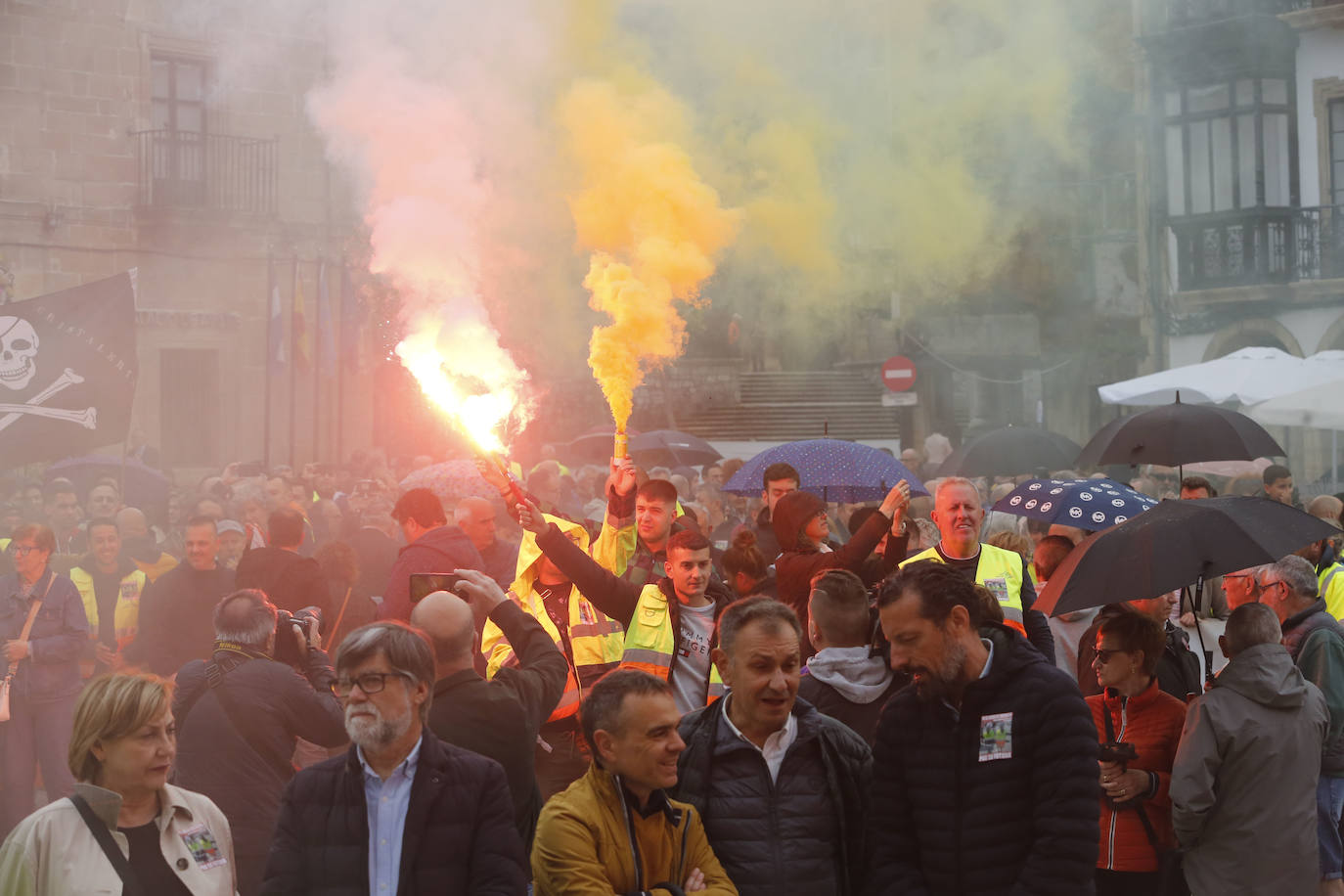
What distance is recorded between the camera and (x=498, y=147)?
9898mm

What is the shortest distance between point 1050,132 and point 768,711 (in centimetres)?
2140

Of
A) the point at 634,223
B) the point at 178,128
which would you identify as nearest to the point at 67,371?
the point at 634,223

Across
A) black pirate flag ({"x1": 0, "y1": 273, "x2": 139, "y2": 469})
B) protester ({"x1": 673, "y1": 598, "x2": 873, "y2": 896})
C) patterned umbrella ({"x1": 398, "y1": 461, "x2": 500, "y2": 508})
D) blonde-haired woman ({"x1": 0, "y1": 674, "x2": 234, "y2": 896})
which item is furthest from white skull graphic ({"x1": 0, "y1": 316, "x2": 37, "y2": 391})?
protester ({"x1": 673, "y1": 598, "x2": 873, "y2": 896})

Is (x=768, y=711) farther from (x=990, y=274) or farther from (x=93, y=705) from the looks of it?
(x=990, y=274)

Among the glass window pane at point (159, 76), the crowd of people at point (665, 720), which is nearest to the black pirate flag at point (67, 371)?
the crowd of people at point (665, 720)

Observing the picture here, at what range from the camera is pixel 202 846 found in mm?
3811

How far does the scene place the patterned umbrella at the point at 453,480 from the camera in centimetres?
970

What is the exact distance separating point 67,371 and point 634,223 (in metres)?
4.14

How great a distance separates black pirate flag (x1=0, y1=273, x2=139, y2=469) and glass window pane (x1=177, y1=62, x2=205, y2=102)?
43.0ft

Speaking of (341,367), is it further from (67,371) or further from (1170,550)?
(1170,550)

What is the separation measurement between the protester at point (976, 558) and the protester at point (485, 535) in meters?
2.42

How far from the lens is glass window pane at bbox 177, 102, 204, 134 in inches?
866

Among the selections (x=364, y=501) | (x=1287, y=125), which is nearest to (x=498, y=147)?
(x=364, y=501)

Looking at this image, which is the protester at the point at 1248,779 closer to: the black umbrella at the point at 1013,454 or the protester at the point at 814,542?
the protester at the point at 814,542
